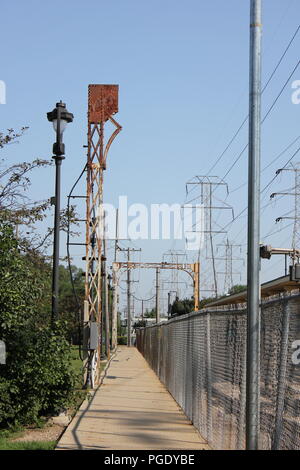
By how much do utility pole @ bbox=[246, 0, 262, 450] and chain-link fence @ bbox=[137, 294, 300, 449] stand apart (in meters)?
0.12

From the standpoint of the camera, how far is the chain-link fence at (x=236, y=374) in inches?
247

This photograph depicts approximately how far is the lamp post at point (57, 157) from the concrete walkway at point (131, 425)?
2.33 m

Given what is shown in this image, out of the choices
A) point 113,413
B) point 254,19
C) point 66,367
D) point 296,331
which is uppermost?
point 254,19

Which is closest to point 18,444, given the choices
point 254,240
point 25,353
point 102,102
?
point 25,353

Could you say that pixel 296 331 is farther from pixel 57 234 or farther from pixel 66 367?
pixel 57 234

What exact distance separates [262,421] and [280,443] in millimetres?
962

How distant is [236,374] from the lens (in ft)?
28.9

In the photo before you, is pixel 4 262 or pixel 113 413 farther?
pixel 113 413

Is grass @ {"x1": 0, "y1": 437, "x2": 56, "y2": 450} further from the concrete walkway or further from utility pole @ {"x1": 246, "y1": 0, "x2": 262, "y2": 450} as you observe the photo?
utility pole @ {"x1": 246, "y1": 0, "x2": 262, "y2": 450}

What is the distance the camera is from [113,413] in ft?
48.7

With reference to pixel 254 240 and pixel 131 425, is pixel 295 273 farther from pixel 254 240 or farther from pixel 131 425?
pixel 254 240

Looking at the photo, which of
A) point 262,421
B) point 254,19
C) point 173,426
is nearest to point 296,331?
point 262,421

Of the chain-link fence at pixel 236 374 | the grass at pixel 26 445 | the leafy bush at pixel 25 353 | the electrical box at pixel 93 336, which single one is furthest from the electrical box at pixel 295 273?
the electrical box at pixel 93 336

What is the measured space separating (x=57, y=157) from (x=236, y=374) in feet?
27.3
